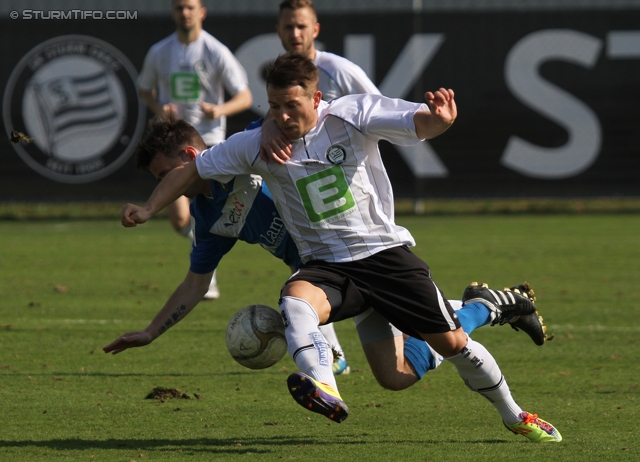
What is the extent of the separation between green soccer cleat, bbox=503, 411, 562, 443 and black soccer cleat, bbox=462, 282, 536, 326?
23.5 inches

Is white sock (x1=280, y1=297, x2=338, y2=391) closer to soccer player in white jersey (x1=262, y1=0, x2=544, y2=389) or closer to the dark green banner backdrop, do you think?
soccer player in white jersey (x1=262, y1=0, x2=544, y2=389)

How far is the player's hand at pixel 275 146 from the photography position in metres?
4.06

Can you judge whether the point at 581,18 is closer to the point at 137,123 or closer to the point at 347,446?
the point at 137,123

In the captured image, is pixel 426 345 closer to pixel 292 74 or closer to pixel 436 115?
pixel 436 115

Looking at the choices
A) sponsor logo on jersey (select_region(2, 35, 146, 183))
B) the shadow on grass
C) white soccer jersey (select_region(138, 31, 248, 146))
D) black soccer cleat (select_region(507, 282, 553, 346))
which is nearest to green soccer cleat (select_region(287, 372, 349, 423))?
the shadow on grass

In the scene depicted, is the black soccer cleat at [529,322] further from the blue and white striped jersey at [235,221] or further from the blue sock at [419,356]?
→ the blue and white striped jersey at [235,221]

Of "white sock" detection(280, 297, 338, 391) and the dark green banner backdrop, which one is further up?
"white sock" detection(280, 297, 338, 391)

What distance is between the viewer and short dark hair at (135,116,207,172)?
444cm

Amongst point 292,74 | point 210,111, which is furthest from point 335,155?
point 210,111

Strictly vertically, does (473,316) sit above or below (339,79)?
below

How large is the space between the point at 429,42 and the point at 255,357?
37.4 feet

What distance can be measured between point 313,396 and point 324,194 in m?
1.02

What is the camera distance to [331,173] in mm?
4152

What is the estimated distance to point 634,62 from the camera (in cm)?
1471
